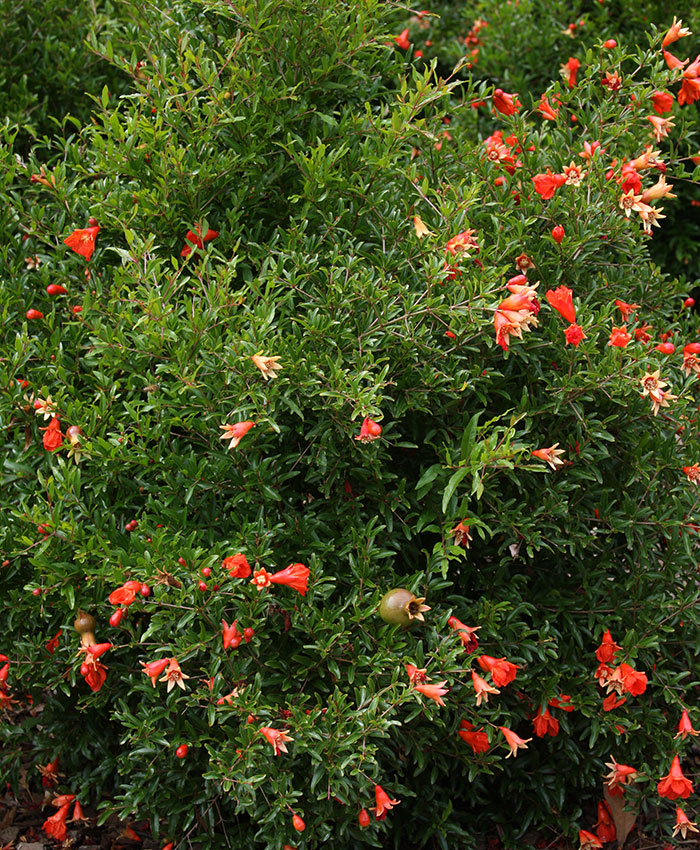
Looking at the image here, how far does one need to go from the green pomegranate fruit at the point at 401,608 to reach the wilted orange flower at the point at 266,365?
66 centimetres

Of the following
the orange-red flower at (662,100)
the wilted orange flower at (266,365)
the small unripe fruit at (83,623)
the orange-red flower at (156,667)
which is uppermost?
the orange-red flower at (662,100)

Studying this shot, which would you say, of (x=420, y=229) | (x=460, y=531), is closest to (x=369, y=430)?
(x=460, y=531)

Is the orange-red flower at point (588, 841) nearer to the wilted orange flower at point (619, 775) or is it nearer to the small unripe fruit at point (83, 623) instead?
the wilted orange flower at point (619, 775)

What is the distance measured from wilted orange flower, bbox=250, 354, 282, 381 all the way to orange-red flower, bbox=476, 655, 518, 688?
94 cm

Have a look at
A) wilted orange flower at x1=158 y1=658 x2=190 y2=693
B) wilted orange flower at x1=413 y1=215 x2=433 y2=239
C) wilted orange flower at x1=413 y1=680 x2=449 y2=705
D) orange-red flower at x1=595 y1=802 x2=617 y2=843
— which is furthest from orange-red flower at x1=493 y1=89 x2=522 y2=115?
orange-red flower at x1=595 y1=802 x2=617 y2=843

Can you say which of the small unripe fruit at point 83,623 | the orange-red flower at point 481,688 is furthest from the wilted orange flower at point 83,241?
the orange-red flower at point 481,688

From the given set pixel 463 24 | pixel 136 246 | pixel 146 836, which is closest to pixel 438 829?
pixel 146 836

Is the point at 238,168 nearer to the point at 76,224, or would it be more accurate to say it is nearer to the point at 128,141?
the point at 128,141

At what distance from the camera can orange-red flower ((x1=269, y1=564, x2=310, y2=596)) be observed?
2.32 meters

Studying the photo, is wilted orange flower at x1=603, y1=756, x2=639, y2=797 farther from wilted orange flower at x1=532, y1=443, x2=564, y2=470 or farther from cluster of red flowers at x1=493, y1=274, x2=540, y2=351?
cluster of red flowers at x1=493, y1=274, x2=540, y2=351

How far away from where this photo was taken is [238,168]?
9.29 ft

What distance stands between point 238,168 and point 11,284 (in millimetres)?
905

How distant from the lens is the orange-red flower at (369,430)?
226cm

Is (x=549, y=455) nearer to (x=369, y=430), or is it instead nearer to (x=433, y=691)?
(x=369, y=430)
